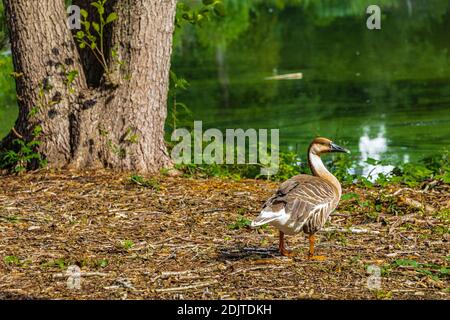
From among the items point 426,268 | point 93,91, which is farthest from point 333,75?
point 426,268

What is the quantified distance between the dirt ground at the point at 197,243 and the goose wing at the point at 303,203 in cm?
32

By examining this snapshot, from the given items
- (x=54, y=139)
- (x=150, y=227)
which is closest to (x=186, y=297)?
(x=150, y=227)

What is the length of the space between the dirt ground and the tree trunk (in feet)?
1.06

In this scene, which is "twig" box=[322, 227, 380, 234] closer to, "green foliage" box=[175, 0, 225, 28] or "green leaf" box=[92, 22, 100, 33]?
"green leaf" box=[92, 22, 100, 33]

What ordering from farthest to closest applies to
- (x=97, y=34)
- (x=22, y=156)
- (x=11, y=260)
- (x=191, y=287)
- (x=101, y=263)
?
(x=97, y=34)
(x=22, y=156)
(x=11, y=260)
(x=101, y=263)
(x=191, y=287)

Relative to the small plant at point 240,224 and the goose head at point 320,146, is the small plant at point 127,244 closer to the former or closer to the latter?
the small plant at point 240,224

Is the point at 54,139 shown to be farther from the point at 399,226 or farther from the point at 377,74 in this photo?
the point at 377,74

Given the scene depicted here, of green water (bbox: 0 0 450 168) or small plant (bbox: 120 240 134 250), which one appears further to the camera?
green water (bbox: 0 0 450 168)

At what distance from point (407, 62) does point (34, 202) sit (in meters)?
12.4

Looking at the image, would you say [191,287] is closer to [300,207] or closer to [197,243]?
[300,207]

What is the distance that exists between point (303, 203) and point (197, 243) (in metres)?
1.11

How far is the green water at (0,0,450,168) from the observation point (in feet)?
45.2

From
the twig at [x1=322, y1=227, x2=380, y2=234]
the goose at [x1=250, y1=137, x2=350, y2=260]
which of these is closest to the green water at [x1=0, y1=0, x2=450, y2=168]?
the twig at [x1=322, y1=227, x2=380, y2=234]

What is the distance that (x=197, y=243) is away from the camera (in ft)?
22.6
